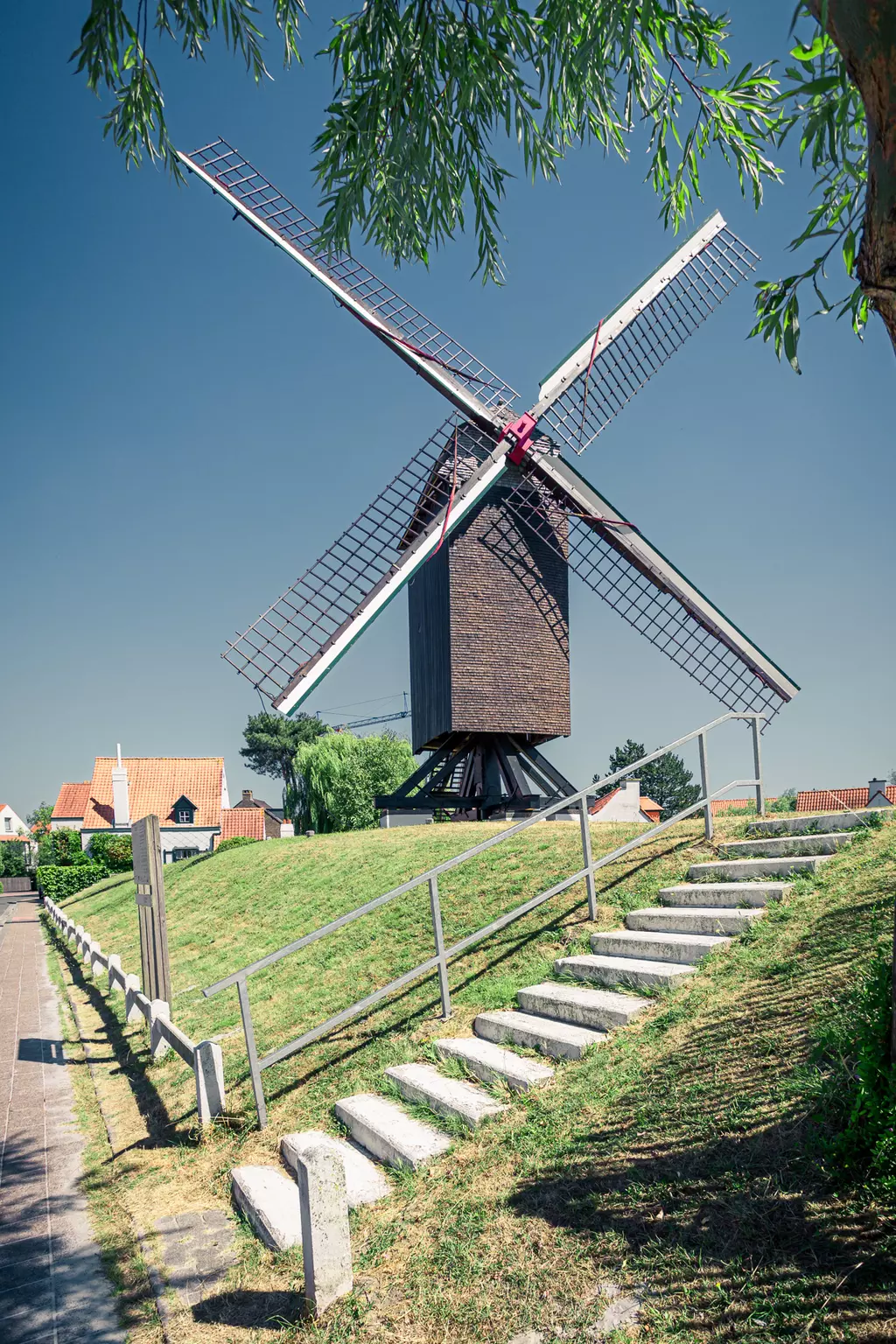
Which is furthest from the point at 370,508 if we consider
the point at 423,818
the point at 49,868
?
the point at 49,868

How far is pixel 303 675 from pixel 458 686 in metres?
2.69

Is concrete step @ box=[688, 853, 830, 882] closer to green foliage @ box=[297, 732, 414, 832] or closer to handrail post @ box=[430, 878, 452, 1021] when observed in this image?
handrail post @ box=[430, 878, 452, 1021]

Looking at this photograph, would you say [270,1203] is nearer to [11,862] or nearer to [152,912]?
[152,912]

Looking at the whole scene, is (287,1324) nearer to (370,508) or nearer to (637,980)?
(637,980)

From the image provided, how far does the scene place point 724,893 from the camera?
6.95 metres

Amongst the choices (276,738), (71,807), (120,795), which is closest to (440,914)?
(120,795)

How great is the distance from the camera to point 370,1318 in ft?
12.4

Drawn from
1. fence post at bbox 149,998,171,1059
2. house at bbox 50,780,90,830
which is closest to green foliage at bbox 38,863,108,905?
house at bbox 50,780,90,830

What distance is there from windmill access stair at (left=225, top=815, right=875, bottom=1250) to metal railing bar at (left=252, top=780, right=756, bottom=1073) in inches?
22.2

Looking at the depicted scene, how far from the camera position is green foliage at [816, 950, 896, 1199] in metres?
3.25

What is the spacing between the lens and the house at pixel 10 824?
9462 centimetres

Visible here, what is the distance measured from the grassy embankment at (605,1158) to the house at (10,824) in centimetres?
9650

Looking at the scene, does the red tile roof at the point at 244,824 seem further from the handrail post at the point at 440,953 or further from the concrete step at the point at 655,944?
the concrete step at the point at 655,944

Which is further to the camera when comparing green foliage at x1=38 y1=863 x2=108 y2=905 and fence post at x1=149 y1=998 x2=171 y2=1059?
green foliage at x1=38 y1=863 x2=108 y2=905
